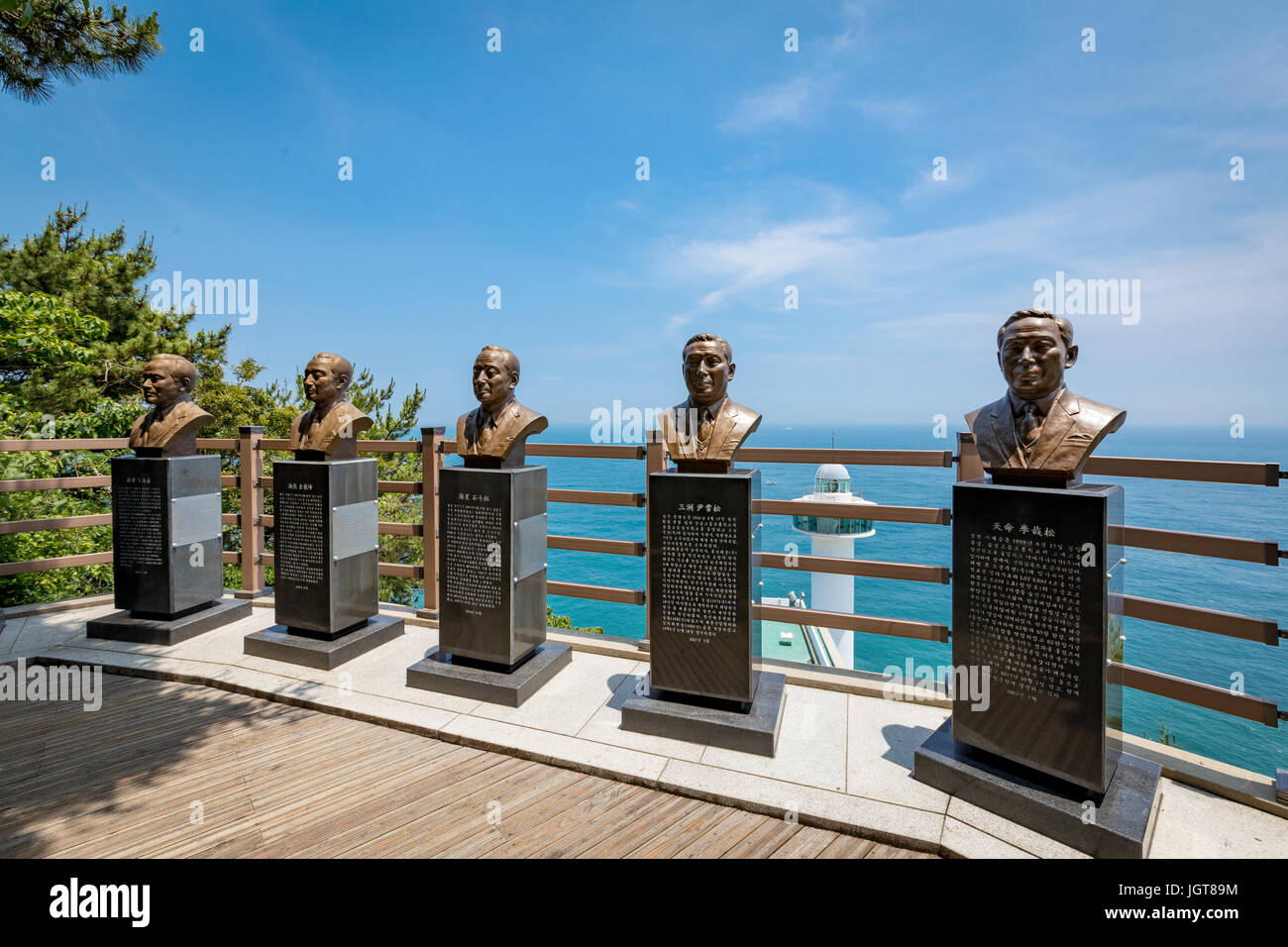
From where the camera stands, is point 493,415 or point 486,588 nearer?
point 486,588

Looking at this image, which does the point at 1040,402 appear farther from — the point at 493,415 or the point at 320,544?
the point at 320,544

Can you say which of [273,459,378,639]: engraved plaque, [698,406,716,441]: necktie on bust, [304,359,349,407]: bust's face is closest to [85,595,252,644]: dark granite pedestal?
[273,459,378,639]: engraved plaque

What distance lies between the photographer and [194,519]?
5.36m

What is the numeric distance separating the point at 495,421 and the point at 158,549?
336cm

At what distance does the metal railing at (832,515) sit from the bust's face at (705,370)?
70 centimetres

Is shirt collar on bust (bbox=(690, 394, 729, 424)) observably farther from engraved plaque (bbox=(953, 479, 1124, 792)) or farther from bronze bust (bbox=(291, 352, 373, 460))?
bronze bust (bbox=(291, 352, 373, 460))

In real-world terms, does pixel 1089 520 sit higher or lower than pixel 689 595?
higher

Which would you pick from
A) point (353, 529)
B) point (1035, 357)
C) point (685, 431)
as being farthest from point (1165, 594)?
point (353, 529)

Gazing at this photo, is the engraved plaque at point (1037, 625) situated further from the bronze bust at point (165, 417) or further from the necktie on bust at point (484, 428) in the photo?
the bronze bust at point (165, 417)

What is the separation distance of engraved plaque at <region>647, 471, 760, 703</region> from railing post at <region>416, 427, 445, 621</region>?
266 cm

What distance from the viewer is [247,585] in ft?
20.6
